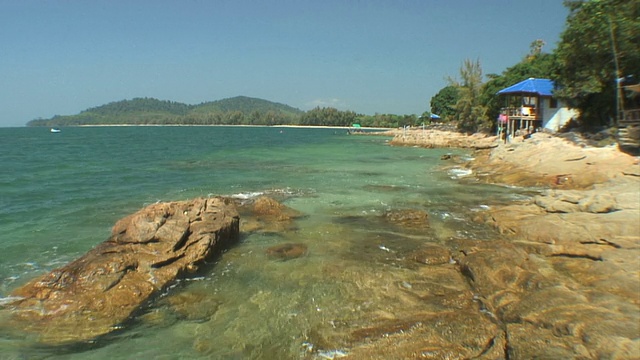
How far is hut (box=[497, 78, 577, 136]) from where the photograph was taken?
1411 inches

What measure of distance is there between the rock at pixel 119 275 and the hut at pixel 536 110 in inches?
1372

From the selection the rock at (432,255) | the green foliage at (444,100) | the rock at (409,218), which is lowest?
the rock at (432,255)

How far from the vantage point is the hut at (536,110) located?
3584 centimetres

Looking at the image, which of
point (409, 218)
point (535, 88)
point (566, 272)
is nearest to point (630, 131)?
point (535, 88)

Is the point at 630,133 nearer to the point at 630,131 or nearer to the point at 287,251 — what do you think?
the point at 630,131

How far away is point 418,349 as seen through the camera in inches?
218

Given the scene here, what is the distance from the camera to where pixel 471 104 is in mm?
63438

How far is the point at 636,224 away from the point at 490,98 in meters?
45.2

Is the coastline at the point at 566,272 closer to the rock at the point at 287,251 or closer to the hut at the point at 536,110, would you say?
Answer: the rock at the point at 287,251

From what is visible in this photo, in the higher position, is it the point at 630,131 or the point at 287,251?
the point at 630,131

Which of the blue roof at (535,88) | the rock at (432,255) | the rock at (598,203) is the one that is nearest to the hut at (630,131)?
the rock at (598,203)

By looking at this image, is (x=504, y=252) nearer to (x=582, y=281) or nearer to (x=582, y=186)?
(x=582, y=281)

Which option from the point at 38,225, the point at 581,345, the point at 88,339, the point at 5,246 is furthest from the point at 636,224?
the point at 38,225

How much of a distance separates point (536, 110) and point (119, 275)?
4146 cm
